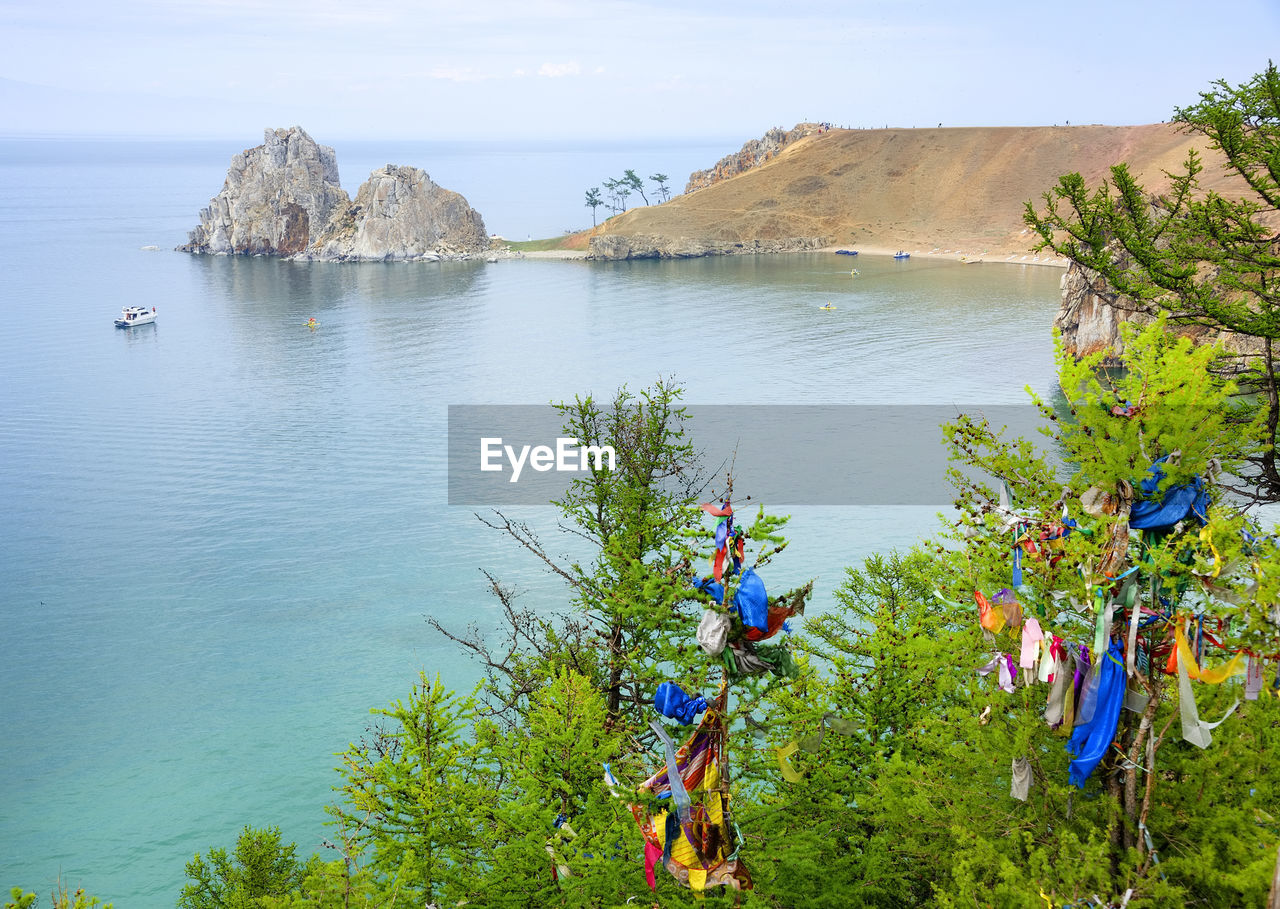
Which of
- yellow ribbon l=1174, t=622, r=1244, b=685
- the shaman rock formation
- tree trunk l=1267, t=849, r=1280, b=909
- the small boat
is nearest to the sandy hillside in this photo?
the shaman rock formation

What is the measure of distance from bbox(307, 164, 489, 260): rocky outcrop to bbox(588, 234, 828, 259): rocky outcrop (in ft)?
77.8

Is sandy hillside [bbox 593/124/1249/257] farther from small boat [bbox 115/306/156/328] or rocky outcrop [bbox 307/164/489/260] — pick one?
small boat [bbox 115/306/156/328]

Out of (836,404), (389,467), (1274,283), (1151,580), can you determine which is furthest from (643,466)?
(836,404)

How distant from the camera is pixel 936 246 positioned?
156375 millimetres

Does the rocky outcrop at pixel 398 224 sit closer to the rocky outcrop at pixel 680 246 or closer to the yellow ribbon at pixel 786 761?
the rocky outcrop at pixel 680 246

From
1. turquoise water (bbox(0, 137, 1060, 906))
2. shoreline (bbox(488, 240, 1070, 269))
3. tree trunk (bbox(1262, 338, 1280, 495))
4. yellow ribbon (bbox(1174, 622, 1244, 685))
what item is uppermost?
shoreline (bbox(488, 240, 1070, 269))

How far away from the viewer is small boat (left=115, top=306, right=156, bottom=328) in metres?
105

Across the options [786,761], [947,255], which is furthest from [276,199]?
[786,761]

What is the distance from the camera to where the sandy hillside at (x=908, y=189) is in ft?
526

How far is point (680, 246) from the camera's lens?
16375 cm

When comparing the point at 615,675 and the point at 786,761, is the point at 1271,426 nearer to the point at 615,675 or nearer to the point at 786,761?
the point at 786,761

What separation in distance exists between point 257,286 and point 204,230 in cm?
5134

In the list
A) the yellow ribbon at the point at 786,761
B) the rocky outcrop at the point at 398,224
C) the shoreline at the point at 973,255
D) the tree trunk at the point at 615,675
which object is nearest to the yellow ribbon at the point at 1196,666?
the yellow ribbon at the point at 786,761

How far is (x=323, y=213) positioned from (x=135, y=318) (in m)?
68.3
